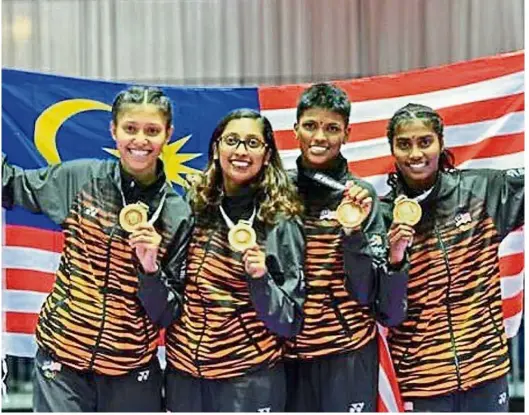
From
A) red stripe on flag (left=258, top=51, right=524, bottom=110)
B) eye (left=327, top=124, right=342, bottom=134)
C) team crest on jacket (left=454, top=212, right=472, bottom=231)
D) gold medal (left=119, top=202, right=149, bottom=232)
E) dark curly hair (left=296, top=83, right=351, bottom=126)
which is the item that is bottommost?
team crest on jacket (left=454, top=212, right=472, bottom=231)

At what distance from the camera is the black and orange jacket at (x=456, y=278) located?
309 centimetres

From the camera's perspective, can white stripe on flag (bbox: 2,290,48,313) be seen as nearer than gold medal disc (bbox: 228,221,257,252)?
No

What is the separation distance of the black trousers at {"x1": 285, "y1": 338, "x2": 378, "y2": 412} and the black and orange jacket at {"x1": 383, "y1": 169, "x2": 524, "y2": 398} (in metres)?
0.13

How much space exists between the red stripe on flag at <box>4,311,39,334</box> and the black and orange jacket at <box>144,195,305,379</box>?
466 mm

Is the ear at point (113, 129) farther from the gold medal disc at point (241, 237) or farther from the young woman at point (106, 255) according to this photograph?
the gold medal disc at point (241, 237)

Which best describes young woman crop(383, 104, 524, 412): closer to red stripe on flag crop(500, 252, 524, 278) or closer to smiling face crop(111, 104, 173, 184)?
red stripe on flag crop(500, 252, 524, 278)

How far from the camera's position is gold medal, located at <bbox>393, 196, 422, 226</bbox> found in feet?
10.1

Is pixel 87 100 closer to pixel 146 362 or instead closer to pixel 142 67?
pixel 142 67

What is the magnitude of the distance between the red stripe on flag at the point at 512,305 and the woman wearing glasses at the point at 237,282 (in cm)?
70

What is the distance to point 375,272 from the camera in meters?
3.06

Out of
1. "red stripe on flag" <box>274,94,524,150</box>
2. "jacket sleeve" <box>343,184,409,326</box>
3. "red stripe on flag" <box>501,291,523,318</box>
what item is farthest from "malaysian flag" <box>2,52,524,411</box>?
"red stripe on flag" <box>501,291,523,318</box>

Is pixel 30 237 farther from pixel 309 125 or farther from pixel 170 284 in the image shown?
pixel 309 125

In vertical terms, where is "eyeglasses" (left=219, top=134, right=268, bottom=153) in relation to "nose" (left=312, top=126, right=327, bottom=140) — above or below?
below

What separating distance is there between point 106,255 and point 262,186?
566 millimetres
